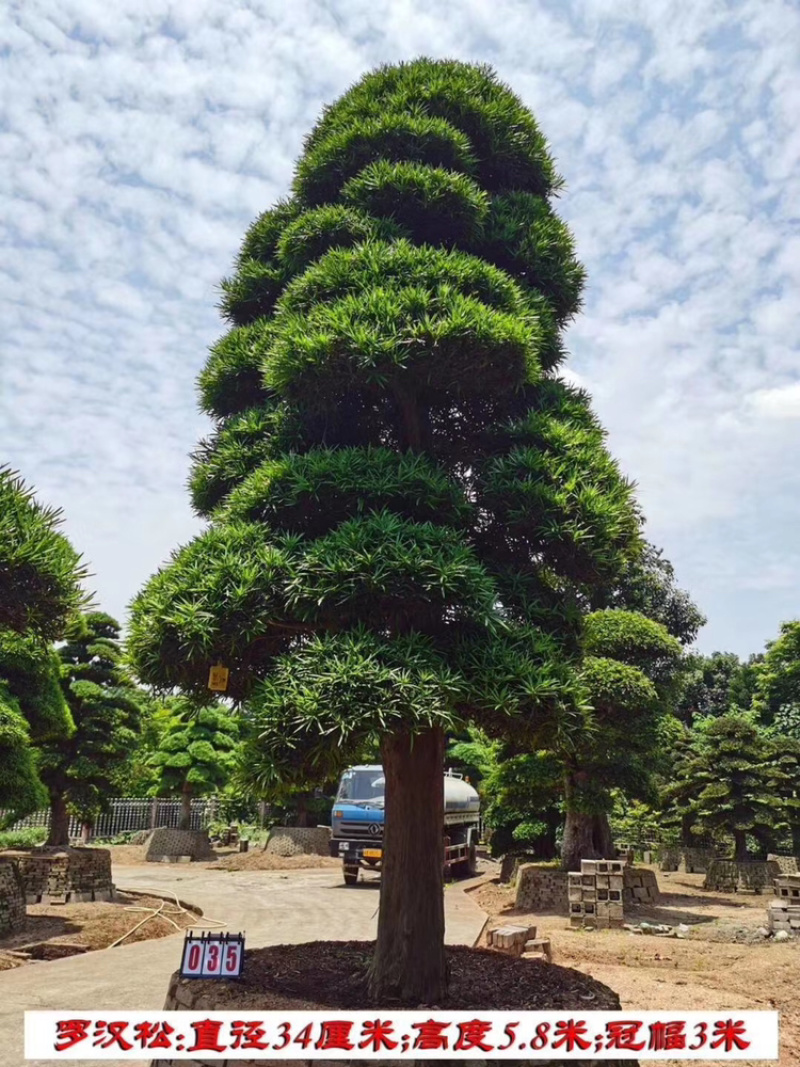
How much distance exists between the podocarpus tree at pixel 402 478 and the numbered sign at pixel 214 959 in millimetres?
1006

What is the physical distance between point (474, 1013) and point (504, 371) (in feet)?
14.6

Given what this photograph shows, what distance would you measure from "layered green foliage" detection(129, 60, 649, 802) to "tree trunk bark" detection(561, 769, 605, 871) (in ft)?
26.8

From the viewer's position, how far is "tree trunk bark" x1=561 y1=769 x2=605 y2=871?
13938mm

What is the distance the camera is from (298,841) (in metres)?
24.2

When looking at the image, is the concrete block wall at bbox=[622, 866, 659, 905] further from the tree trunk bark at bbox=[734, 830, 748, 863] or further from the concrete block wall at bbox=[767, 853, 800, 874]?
the concrete block wall at bbox=[767, 853, 800, 874]

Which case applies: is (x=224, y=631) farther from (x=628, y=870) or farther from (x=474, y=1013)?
(x=628, y=870)

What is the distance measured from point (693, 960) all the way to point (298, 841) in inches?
664

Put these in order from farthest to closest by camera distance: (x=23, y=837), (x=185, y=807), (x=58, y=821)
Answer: (x=185, y=807)
(x=23, y=837)
(x=58, y=821)

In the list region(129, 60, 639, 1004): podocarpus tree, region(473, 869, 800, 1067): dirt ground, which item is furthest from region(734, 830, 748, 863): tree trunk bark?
region(129, 60, 639, 1004): podocarpus tree

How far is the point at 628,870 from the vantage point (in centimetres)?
1473

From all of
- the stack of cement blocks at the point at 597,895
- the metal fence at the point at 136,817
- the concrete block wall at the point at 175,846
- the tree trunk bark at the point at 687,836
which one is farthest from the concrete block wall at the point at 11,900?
the tree trunk bark at the point at 687,836

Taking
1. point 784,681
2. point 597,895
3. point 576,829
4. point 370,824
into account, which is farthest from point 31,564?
point 784,681

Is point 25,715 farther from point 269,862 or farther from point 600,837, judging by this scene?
point 269,862

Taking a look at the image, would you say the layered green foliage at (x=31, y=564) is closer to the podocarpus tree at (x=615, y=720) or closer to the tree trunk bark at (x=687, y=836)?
the podocarpus tree at (x=615, y=720)
